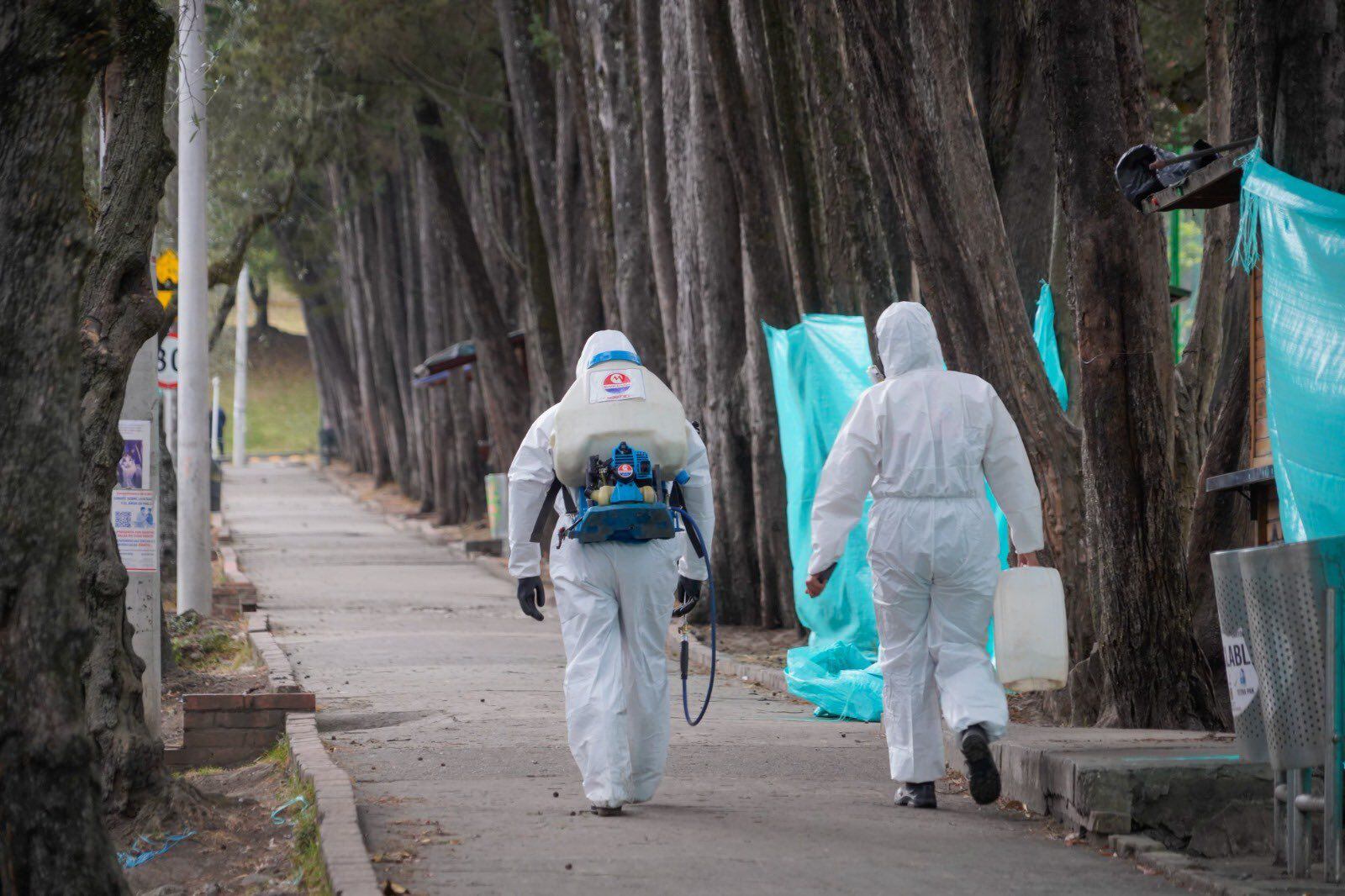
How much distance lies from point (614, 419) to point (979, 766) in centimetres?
199

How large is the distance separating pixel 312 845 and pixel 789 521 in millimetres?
7378

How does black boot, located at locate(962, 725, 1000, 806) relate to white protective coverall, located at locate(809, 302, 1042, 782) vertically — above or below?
below

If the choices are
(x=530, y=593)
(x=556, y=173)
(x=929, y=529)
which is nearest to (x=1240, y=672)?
(x=929, y=529)

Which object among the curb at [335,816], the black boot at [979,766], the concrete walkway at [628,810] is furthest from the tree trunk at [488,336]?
the black boot at [979,766]

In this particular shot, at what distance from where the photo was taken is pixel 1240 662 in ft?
19.6

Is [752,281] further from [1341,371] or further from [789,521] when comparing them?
[1341,371]

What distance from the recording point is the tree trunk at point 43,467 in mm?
4707

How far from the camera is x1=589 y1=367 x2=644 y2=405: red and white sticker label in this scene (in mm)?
7176

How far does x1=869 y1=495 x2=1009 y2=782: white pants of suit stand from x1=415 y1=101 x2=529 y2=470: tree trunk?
18.1 meters

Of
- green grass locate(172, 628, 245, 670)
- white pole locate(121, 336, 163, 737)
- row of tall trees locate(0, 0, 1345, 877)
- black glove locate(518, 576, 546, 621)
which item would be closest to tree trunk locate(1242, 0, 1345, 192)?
row of tall trees locate(0, 0, 1345, 877)

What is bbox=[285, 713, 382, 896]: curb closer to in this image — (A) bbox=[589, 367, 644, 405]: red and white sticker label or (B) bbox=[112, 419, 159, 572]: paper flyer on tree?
(B) bbox=[112, 419, 159, 572]: paper flyer on tree

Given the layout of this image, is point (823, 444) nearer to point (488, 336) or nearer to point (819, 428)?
point (819, 428)

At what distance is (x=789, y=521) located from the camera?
44.1ft

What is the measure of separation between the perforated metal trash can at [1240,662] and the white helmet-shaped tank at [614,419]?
224cm
